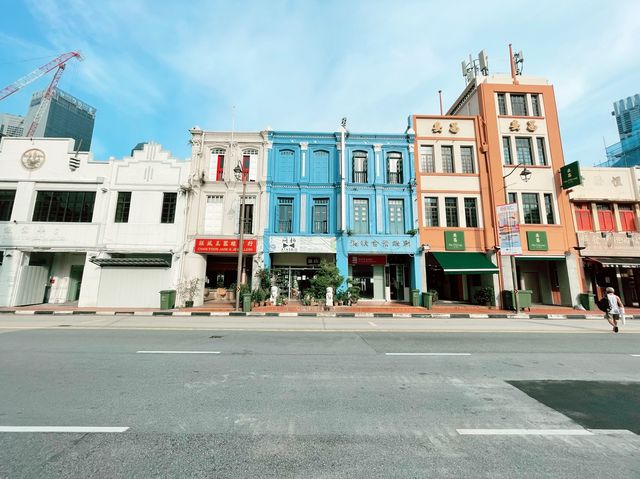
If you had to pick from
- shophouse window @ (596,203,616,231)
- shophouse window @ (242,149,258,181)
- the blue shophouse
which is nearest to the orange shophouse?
the blue shophouse

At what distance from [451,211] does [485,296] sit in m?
6.47

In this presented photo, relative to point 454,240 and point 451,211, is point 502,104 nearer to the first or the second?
point 451,211

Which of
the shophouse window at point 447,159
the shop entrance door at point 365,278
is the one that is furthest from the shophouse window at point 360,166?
the shop entrance door at point 365,278

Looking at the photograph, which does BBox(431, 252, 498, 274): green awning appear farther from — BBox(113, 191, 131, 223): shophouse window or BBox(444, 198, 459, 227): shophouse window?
BBox(113, 191, 131, 223): shophouse window

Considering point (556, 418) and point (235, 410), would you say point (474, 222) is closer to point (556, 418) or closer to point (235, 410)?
point (556, 418)

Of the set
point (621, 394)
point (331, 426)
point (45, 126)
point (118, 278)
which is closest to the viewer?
point (331, 426)

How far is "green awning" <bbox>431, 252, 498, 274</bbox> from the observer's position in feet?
61.0

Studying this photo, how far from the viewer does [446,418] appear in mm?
3994

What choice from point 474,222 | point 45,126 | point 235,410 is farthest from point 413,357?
point 45,126

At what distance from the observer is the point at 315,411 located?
13.7 ft

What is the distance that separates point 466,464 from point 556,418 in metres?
2.16

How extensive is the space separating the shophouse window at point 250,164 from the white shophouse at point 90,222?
13.9ft

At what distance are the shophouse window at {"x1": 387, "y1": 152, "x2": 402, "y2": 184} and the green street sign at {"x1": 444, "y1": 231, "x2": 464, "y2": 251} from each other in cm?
541

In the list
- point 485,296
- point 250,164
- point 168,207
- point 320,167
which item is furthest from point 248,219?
point 485,296
